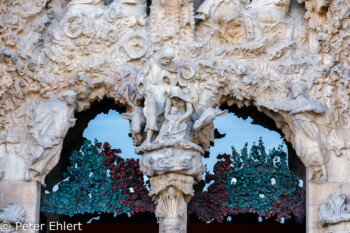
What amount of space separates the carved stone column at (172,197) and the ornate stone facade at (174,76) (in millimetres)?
29

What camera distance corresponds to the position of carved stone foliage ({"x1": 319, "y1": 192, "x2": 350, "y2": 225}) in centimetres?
1314

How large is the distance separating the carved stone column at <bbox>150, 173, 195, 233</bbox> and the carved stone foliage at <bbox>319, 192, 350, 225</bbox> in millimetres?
1554

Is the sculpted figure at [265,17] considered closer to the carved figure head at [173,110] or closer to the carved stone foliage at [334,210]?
the carved figure head at [173,110]

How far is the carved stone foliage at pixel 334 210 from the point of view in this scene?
1314cm

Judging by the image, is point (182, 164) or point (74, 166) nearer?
point (182, 164)

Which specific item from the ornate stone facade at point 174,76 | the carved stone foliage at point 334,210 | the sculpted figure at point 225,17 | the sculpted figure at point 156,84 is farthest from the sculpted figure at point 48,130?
the carved stone foliage at point 334,210

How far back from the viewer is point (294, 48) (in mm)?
13906

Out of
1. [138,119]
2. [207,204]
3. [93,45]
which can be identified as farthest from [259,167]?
[93,45]

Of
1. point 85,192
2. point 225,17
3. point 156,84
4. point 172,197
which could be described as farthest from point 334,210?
point 85,192

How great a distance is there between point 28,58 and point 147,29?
1.52 m

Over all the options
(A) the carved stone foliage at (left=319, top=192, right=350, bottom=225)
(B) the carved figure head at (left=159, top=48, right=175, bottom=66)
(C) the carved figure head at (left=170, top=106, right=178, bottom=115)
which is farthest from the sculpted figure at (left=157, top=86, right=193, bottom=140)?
(A) the carved stone foliage at (left=319, top=192, right=350, bottom=225)

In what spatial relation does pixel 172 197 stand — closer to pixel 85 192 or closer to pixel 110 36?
pixel 85 192

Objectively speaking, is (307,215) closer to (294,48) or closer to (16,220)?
(294,48)

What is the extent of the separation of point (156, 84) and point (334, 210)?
254 cm
